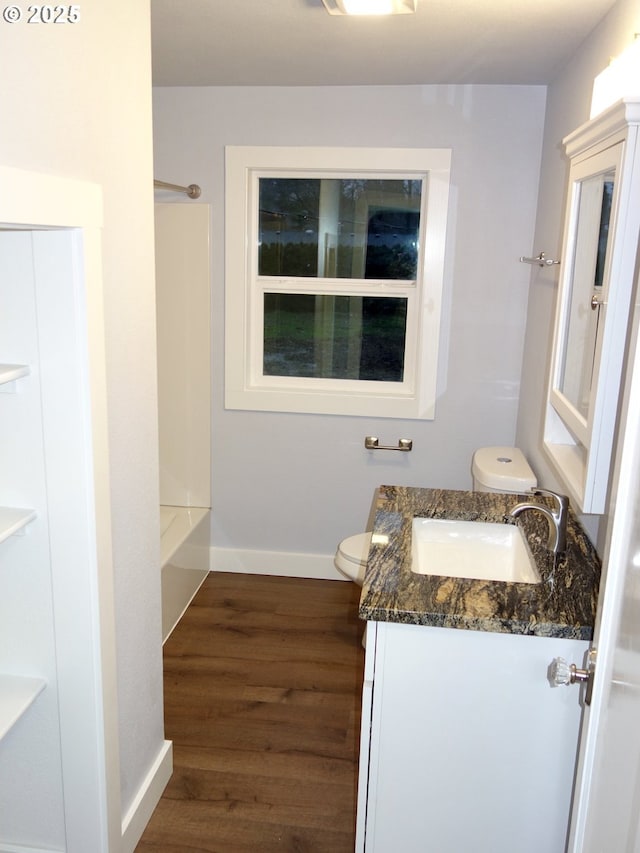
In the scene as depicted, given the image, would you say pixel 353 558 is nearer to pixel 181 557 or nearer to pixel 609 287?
pixel 181 557

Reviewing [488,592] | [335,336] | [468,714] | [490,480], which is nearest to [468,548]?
[488,592]

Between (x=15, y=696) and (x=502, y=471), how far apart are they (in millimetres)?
1876

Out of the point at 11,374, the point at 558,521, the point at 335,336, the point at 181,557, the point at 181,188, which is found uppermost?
the point at 181,188

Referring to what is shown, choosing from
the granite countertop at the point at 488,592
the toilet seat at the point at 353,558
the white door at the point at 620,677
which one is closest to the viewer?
the white door at the point at 620,677

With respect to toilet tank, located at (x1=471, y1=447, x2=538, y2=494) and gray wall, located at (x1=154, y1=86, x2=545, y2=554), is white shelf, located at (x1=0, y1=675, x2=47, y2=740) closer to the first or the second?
toilet tank, located at (x1=471, y1=447, x2=538, y2=494)

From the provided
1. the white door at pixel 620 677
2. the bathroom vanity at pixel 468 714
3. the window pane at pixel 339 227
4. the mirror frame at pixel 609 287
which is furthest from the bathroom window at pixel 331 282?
the white door at pixel 620 677

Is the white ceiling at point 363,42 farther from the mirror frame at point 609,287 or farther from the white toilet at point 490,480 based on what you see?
the white toilet at point 490,480

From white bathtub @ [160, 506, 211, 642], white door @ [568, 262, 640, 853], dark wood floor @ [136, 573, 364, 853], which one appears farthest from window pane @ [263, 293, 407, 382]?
white door @ [568, 262, 640, 853]

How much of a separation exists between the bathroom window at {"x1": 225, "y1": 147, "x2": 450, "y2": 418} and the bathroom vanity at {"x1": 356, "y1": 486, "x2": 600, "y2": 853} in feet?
6.32

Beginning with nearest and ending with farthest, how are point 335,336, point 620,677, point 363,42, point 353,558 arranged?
1. point 620,677
2. point 363,42
3. point 353,558
4. point 335,336

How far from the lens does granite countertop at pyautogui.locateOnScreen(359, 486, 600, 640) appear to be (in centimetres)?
164

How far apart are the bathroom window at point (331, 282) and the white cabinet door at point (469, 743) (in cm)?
201

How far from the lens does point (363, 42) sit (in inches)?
106

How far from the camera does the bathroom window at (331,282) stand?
3482 millimetres
